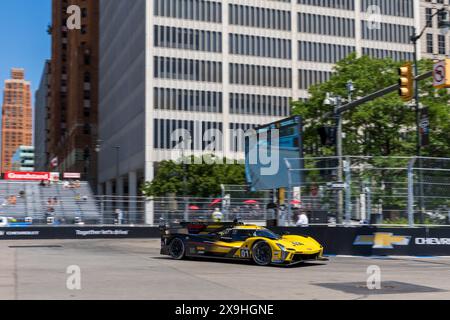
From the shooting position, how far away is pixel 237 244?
17.9 metres

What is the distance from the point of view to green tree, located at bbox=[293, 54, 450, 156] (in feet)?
129

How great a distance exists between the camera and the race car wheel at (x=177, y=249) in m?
19.1

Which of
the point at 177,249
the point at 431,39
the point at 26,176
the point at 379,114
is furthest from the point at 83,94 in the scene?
the point at 177,249

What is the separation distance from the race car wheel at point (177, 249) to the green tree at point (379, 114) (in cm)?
2217

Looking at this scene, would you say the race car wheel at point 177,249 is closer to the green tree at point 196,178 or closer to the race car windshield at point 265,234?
the race car windshield at point 265,234

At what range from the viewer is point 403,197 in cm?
2112

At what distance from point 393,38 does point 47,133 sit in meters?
126

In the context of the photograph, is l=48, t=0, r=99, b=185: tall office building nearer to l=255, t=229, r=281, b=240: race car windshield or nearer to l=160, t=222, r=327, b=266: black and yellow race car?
l=160, t=222, r=327, b=266: black and yellow race car

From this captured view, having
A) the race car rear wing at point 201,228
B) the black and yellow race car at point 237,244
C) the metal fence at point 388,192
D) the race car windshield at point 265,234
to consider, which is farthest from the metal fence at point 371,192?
the race car windshield at point 265,234

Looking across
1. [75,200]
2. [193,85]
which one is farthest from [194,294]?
[193,85]

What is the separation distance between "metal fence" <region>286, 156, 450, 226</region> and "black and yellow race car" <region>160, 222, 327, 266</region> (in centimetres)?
383

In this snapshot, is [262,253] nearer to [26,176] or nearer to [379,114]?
[379,114]

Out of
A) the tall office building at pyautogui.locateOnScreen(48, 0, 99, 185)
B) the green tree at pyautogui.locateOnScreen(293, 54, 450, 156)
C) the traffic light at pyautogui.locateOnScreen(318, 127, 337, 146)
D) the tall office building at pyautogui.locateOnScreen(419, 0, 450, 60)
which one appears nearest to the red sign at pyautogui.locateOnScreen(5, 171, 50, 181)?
the tall office building at pyautogui.locateOnScreen(48, 0, 99, 185)

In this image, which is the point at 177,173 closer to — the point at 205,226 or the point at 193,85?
the point at 193,85
